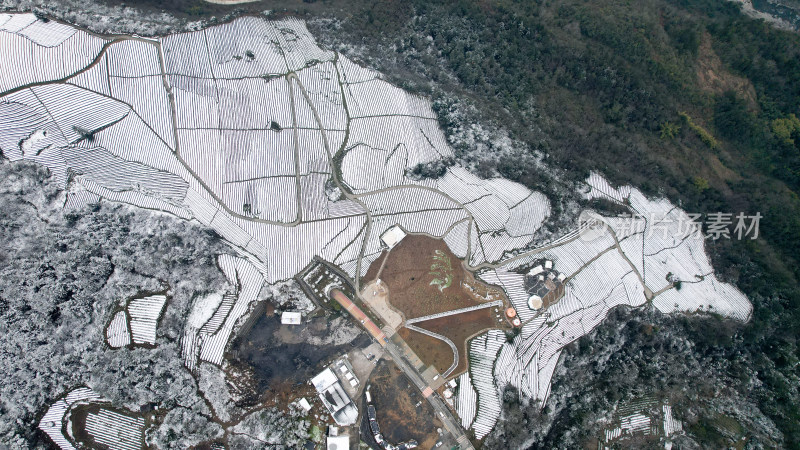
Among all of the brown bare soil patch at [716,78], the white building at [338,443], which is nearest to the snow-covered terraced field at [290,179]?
the white building at [338,443]

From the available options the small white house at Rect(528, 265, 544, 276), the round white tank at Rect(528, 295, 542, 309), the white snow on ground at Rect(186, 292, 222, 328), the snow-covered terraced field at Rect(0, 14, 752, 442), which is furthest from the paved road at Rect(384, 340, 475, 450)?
the white snow on ground at Rect(186, 292, 222, 328)

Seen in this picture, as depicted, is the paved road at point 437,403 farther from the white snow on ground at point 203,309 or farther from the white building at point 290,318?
the white snow on ground at point 203,309

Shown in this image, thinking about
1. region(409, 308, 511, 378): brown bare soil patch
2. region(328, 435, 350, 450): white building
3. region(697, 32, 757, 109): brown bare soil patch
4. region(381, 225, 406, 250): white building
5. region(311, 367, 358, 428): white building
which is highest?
region(697, 32, 757, 109): brown bare soil patch

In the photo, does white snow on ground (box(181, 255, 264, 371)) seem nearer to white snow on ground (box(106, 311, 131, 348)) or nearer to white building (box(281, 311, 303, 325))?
white building (box(281, 311, 303, 325))

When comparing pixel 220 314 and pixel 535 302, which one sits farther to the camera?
pixel 535 302

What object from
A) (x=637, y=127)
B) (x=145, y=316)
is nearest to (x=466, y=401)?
(x=145, y=316)

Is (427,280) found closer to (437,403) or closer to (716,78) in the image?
(437,403)
